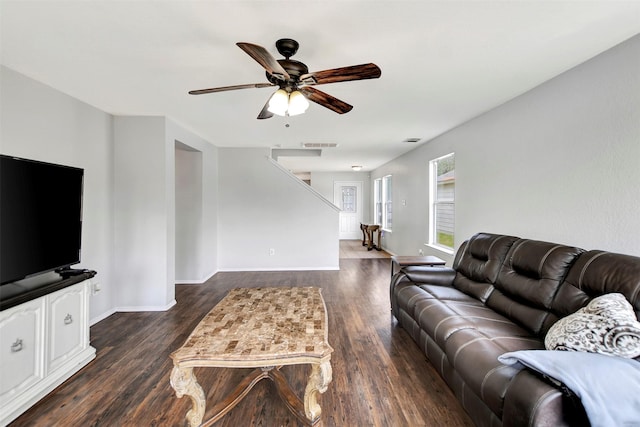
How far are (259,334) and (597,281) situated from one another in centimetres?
201

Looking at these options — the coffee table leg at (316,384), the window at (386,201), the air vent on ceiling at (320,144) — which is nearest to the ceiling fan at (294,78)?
the coffee table leg at (316,384)

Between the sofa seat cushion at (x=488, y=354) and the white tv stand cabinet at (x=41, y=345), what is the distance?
106 inches

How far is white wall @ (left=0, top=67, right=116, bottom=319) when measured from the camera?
221 centimetres

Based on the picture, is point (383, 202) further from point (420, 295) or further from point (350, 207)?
point (420, 295)

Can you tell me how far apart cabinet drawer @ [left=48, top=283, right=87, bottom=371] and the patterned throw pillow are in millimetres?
3164

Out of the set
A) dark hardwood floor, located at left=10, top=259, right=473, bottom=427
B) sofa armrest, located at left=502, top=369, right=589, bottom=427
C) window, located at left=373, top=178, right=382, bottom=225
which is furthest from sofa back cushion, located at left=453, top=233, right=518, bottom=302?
window, located at left=373, top=178, right=382, bottom=225

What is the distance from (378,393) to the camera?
76.3 inches

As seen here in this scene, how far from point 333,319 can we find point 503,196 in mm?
2334

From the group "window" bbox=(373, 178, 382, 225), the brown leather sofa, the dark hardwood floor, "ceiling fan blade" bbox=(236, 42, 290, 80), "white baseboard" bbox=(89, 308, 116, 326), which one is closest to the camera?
the brown leather sofa

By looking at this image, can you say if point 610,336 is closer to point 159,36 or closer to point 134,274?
point 159,36

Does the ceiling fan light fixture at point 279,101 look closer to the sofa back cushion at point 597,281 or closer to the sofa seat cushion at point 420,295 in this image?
the sofa seat cushion at point 420,295

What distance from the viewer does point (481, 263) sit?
2.64 metres

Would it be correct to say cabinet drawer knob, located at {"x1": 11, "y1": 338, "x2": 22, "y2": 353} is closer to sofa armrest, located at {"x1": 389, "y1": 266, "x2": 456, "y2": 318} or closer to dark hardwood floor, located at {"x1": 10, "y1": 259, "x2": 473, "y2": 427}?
dark hardwood floor, located at {"x1": 10, "y1": 259, "x2": 473, "y2": 427}

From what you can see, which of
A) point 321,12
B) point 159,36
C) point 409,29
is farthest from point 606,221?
point 159,36
